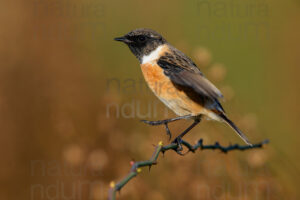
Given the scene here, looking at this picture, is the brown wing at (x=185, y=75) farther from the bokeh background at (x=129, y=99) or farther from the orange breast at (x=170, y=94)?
the bokeh background at (x=129, y=99)

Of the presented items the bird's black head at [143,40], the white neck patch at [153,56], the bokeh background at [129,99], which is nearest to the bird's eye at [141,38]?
the bird's black head at [143,40]

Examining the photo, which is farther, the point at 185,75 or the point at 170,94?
the point at 170,94

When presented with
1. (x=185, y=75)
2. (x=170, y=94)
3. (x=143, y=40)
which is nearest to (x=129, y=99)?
(x=143, y=40)

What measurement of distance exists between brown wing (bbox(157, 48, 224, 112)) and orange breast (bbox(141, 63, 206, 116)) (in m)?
0.04

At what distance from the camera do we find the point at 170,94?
334cm

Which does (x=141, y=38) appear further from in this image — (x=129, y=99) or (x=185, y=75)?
(x=129, y=99)

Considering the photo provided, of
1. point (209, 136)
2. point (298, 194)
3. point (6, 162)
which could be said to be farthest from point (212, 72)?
point (6, 162)

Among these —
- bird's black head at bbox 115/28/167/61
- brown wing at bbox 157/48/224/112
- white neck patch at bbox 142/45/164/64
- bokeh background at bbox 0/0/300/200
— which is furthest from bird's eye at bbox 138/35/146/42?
bokeh background at bbox 0/0/300/200

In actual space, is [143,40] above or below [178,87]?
above

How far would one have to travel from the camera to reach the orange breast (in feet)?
11.0

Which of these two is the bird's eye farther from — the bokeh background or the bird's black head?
the bokeh background

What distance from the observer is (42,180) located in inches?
171

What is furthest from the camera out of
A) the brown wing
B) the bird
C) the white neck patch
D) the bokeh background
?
the bokeh background

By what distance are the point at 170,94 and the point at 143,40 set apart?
0.62 meters
